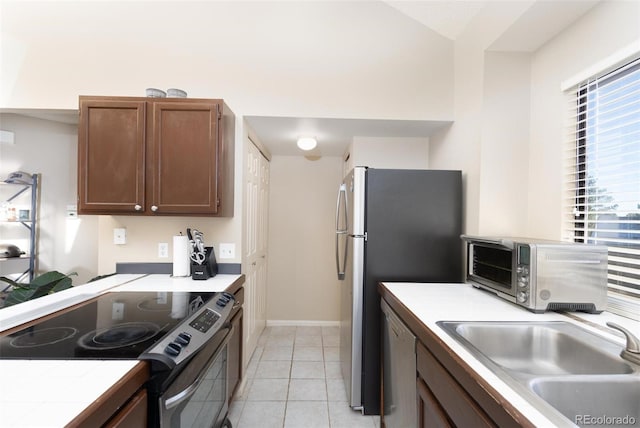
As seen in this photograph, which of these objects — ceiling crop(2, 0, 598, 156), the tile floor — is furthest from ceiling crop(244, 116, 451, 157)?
the tile floor

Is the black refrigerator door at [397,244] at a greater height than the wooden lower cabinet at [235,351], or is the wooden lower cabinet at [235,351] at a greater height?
the black refrigerator door at [397,244]

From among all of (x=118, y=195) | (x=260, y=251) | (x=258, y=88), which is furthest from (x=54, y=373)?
(x=260, y=251)

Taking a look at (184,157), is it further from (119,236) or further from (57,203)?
(57,203)

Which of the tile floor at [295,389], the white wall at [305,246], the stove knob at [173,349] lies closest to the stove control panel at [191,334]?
the stove knob at [173,349]

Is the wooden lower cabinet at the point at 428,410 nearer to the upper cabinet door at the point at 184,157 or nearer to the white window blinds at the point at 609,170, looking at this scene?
the white window blinds at the point at 609,170

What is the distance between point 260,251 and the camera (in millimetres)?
3010

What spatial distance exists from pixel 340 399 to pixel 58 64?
328 cm

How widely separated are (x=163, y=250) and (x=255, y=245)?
82 cm

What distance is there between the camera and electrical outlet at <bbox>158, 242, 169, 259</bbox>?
215cm

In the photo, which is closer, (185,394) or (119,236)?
(185,394)

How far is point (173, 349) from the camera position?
36.7 inches

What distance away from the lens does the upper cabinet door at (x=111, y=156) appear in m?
1.79

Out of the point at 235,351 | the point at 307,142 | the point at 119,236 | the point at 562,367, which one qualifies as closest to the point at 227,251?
the point at 235,351

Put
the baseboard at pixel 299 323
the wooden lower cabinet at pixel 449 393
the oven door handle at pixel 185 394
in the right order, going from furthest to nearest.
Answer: the baseboard at pixel 299 323
the oven door handle at pixel 185 394
the wooden lower cabinet at pixel 449 393
